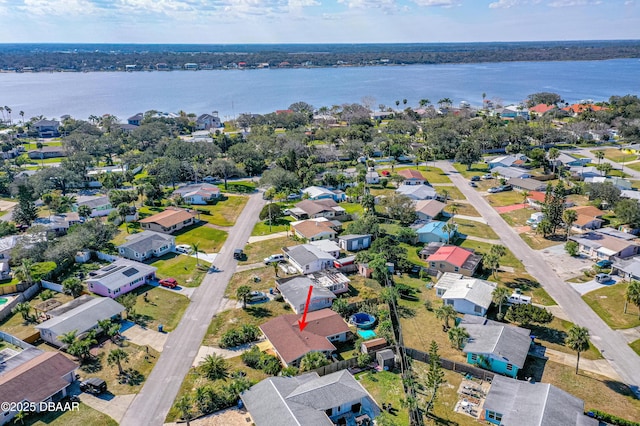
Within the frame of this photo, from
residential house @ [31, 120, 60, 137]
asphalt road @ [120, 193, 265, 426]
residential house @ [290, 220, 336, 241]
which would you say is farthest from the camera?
residential house @ [31, 120, 60, 137]

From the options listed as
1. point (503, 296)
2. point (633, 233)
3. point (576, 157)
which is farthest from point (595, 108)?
point (503, 296)

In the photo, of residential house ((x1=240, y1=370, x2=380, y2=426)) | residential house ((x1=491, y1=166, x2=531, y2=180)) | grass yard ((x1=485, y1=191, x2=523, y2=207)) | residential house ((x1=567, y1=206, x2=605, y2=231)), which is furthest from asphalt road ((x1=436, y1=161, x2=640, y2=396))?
residential house ((x1=240, y1=370, x2=380, y2=426))

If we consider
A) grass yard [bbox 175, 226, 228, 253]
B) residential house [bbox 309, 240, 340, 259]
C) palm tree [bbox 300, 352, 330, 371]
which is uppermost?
residential house [bbox 309, 240, 340, 259]

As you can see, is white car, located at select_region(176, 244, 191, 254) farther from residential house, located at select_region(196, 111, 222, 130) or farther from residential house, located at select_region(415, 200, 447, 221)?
residential house, located at select_region(196, 111, 222, 130)

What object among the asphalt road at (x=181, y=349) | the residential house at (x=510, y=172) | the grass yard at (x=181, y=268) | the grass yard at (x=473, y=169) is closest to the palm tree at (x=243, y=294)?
the asphalt road at (x=181, y=349)

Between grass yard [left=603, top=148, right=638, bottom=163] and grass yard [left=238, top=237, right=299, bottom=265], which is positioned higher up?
grass yard [left=603, top=148, right=638, bottom=163]

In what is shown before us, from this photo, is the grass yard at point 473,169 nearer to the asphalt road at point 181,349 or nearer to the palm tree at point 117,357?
the asphalt road at point 181,349
